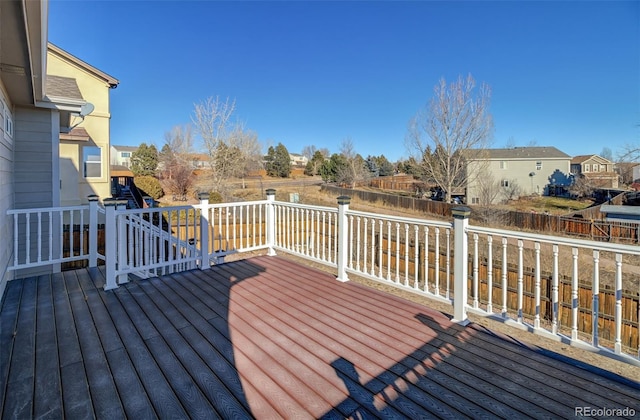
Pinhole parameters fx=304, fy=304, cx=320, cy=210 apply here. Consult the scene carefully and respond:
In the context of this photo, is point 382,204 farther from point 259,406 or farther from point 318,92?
point 259,406

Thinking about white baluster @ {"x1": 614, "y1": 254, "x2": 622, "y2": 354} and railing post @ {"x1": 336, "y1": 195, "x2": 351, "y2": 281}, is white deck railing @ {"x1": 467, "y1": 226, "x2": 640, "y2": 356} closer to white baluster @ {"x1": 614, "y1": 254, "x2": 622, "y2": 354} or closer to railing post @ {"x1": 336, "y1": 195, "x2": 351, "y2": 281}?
white baluster @ {"x1": 614, "y1": 254, "x2": 622, "y2": 354}

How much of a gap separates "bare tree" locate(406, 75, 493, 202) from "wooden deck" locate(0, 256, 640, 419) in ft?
64.5

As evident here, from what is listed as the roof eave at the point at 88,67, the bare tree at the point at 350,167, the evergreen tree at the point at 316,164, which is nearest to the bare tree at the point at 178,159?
the roof eave at the point at 88,67

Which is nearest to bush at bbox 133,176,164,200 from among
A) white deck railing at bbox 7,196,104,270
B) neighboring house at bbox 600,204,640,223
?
white deck railing at bbox 7,196,104,270

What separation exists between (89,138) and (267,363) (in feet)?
33.4

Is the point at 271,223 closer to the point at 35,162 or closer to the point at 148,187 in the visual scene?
the point at 35,162

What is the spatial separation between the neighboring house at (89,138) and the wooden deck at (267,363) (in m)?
6.93

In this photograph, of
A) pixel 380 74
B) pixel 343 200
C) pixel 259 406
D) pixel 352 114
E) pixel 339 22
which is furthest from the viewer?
pixel 352 114

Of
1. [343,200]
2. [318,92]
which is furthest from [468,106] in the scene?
[343,200]

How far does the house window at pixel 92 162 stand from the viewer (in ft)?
32.0

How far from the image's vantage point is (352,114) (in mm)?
30469

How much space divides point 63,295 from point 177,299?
4.34ft

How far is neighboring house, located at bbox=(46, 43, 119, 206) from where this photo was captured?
8750 mm

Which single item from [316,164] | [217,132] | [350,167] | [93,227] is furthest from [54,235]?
[316,164]
